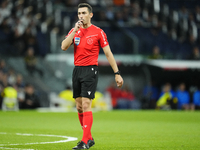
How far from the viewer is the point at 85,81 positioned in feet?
20.4

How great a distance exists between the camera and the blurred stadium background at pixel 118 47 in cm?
2278

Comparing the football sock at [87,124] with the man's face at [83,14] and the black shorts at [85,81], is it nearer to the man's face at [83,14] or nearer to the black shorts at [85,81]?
the black shorts at [85,81]

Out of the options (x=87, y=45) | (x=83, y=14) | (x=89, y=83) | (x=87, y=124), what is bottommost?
(x=87, y=124)

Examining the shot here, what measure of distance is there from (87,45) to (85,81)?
0.58 metres

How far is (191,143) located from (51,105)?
15.9 meters

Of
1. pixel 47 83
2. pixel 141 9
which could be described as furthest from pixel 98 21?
pixel 47 83

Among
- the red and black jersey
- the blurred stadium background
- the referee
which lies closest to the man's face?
the referee

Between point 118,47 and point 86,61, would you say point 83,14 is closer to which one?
point 86,61

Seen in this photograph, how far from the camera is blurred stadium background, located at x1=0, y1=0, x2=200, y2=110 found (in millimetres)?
22781

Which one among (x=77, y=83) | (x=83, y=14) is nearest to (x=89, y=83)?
(x=77, y=83)

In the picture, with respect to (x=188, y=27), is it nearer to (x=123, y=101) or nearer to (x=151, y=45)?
(x=151, y=45)

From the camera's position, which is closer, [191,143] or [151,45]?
[191,143]

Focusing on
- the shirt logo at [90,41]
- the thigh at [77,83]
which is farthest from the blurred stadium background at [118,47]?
the shirt logo at [90,41]

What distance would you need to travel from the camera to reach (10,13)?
75.6 ft
